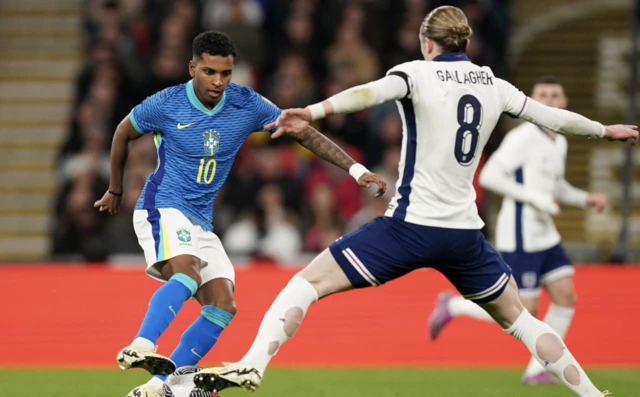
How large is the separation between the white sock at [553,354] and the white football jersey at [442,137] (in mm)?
607

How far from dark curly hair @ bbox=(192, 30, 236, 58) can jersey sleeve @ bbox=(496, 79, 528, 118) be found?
1.43m

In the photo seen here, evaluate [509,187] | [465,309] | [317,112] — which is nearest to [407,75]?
[317,112]

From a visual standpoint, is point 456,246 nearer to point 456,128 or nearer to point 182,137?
point 456,128

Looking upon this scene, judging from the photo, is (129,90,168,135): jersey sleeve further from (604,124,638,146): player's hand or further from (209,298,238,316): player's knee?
(604,124,638,146): player's hand

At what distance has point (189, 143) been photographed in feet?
20.2

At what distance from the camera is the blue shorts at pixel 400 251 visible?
5.53m

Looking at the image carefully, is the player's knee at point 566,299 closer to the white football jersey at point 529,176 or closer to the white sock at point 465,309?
the white football jersey at point 529,176

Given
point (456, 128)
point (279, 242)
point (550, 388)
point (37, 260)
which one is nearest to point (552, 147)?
point (550, 388)

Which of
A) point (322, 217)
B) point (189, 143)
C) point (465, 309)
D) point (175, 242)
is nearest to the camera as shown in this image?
point (175, 242)

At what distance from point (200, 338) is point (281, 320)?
81 cm

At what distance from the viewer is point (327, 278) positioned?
5.54 metres

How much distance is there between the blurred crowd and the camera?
1205 cm

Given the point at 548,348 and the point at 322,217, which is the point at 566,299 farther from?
the point at 322,217

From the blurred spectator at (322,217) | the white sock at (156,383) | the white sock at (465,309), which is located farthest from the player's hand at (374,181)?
the blurred spectator at (322,217)
